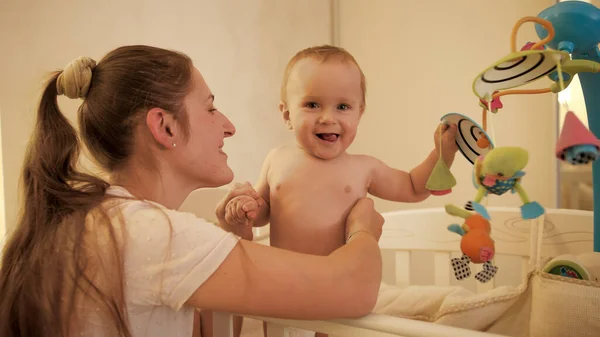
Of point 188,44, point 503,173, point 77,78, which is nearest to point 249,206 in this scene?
point 77,78

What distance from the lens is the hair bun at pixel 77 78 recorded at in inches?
28.9

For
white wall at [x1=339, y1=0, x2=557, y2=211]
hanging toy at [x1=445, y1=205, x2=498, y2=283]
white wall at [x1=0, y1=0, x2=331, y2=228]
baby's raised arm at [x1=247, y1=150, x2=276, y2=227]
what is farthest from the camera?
white wall at [x1=339, y1=0, x2=557, y2=211]

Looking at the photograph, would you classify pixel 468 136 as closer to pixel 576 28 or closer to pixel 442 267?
pixel 576 28

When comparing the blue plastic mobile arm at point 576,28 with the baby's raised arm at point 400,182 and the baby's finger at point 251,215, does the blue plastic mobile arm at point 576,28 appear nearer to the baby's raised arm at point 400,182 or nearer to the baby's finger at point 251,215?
the baby's raised arm at point 400,182

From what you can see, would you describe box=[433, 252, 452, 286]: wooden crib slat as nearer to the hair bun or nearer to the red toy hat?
the red toy hat

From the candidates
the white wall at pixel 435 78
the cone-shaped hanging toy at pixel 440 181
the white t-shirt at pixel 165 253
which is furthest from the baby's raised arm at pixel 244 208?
the white wall at pixel 435 78

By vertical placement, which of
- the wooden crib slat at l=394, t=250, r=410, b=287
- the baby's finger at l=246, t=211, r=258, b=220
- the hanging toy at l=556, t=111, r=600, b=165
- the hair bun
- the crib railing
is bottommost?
the wooden crib slat at l=394, t=250, r=410, b=287

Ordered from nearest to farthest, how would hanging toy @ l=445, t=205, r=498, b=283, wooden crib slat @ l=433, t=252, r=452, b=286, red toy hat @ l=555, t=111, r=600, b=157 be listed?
red toy hat @ l=555, t=111, r=600, b=157 → hanging toy @ l=445, t=205, r=498, b=283 → wooden crib slat @ l=433, t=252, r=452, b=286

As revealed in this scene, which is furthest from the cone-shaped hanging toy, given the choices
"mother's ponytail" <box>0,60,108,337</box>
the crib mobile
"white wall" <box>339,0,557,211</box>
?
"white wall" <box>339,0,557,211</box>

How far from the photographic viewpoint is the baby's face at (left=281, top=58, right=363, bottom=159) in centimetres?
88

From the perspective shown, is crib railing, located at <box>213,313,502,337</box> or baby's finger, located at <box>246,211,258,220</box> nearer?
crib railing, located at <box>213,313,502,337</box>

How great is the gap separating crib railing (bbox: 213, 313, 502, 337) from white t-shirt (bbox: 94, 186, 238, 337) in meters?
0.13

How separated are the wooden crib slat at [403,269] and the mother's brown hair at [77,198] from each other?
2.68ft

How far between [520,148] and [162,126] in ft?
1.60
